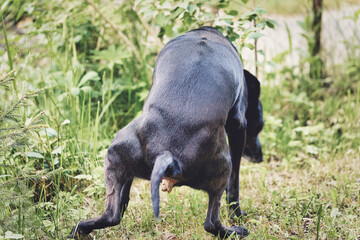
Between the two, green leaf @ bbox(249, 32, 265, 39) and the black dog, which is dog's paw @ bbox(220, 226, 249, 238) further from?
green leaf @ bbox(249, 32, 265, 39)

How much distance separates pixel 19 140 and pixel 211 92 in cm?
114

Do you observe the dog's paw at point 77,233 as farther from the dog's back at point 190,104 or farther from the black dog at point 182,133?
the dog's back at point 190,104

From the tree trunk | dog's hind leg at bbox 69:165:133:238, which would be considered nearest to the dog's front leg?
dog's hind leg at bbox 69:165:133:238

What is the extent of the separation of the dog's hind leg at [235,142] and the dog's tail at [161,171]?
69 cm

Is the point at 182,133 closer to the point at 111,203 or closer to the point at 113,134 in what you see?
the point at 111,203

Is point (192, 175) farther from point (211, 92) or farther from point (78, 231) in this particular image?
point (78, 231)

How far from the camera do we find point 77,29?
14.7 ft

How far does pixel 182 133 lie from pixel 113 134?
1.95 metres

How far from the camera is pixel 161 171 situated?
2008 millimetres

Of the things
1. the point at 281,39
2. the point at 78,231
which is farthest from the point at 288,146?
the point at 281,39

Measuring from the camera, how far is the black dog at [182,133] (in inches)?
84.4

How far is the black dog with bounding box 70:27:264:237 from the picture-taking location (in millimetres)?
2143

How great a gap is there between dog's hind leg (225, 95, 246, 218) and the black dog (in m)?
0.10

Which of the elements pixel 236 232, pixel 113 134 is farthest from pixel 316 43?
pixel 236 232
